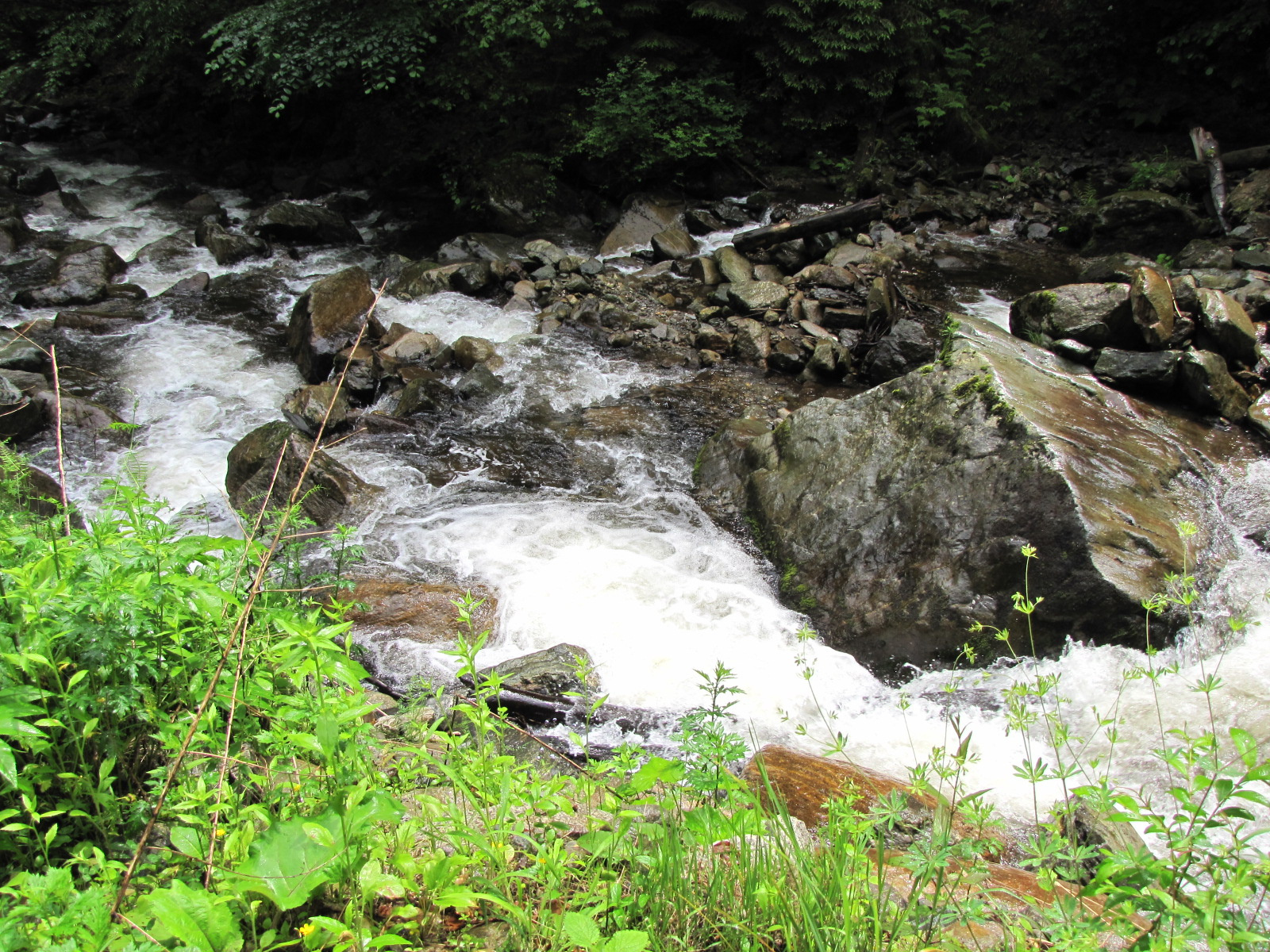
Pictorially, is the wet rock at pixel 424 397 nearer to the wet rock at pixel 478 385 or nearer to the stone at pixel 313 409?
the wet rock at pixel 478 385

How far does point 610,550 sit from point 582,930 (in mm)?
3745

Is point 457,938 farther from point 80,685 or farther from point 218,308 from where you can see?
point 218,308

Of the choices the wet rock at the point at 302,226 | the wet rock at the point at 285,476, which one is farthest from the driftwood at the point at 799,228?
the wet rock at the point at 285,476

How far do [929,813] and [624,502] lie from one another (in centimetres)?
340

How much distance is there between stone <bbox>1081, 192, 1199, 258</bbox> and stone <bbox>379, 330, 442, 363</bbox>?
8.65 m

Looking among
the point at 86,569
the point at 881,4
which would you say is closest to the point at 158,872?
the point at 86,569

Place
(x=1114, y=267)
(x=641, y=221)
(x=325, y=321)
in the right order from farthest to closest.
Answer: (x=641, y=221), (x=1114, y=267), (x=325, y=321)

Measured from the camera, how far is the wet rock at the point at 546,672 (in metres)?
3.75

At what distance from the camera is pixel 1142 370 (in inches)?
228

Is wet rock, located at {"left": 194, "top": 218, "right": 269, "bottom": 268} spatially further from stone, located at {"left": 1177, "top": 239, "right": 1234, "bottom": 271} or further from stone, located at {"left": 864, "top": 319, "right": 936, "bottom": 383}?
stone, located at {"left": 1177, "top": 239, "right": 1234, "bottom": 271}

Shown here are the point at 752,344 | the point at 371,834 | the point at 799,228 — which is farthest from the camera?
the point at 799,228

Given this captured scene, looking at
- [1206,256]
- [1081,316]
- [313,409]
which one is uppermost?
[1206,256]

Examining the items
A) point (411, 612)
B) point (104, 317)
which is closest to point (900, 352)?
point (411, 612)

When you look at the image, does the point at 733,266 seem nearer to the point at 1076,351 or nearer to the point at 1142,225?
the point at 1076,351
